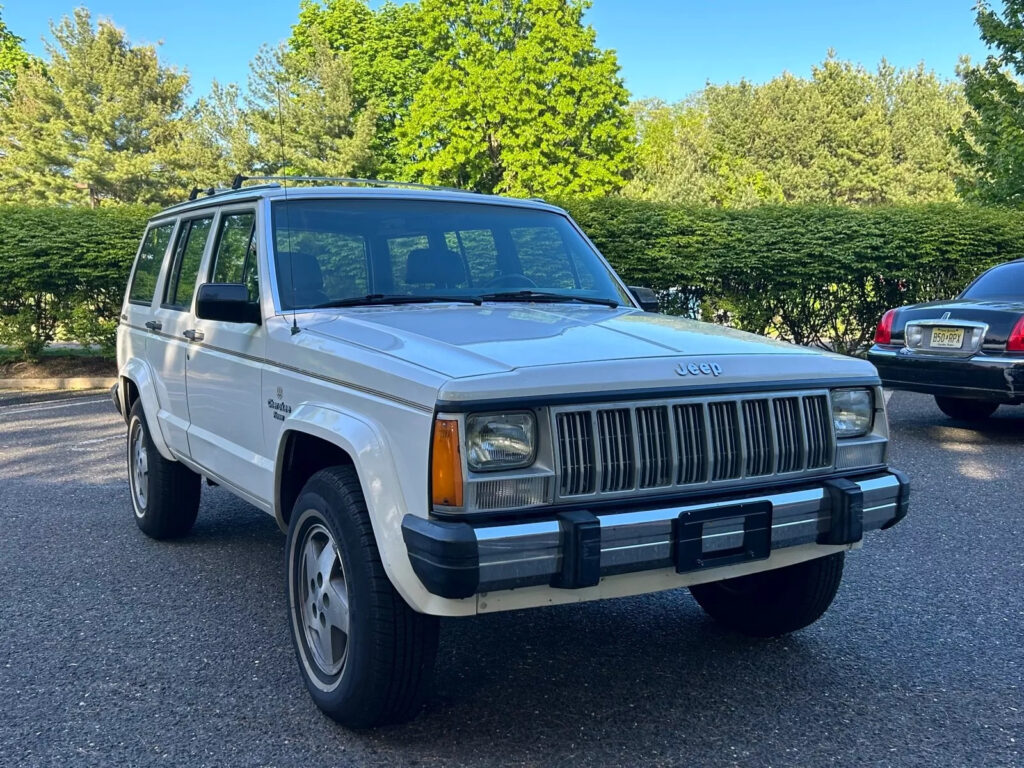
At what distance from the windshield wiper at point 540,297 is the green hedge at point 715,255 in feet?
32.4

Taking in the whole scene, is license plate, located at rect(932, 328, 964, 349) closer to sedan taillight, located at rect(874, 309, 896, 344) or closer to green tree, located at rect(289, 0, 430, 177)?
sedan taillight, located at rect(874, 309, 896, 344)

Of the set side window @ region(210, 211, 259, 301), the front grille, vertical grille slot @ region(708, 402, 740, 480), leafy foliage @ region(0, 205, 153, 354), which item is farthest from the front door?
leafy foliage @ region(0, 205, 153, 354)

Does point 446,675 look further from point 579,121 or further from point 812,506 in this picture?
point 579,121

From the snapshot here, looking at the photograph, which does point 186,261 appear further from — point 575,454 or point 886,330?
point 886,330

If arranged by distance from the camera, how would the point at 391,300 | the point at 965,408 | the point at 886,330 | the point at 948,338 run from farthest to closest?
the point at 965,408, the point at 886,330, the point at 948,338, the point at 391,300

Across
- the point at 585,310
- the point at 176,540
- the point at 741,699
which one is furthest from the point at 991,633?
the point at 176,540

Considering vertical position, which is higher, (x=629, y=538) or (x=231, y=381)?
(x=231, y=381)

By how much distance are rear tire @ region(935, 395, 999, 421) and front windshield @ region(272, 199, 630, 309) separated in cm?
652

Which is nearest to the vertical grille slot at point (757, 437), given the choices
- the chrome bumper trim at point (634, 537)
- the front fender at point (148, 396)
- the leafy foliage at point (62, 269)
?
the chrome bumper trim at point (634, 537)

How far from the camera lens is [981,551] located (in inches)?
210

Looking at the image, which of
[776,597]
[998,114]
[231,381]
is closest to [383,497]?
[231,381]

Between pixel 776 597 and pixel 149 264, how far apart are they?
434 centimetres

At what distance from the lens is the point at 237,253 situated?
4539mm

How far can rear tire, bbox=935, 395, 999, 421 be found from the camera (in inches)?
382
